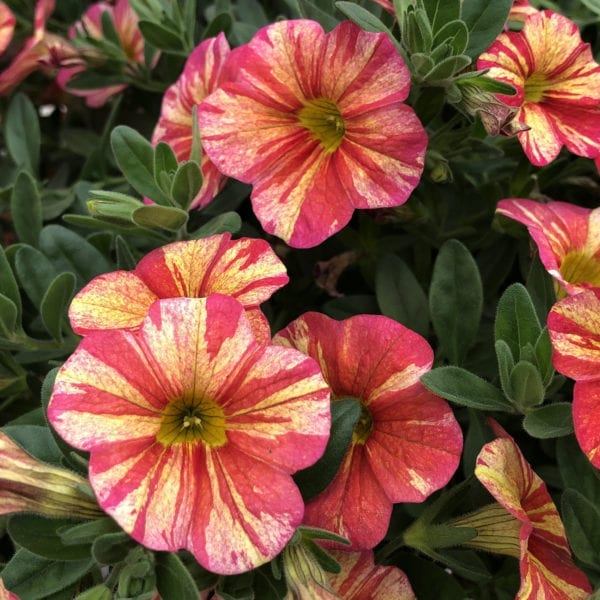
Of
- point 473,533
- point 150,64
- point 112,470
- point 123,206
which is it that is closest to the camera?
point 112,470

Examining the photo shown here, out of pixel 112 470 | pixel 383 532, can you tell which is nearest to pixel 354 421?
pixel 383 532

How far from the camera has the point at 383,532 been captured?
2.31 ft

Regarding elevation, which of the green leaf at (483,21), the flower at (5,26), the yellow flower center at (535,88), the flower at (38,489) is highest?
the green leaf at (483,21)

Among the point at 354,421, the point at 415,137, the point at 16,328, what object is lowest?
the point at 16,328

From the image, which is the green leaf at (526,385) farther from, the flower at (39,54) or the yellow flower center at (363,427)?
the flower at (39,54)

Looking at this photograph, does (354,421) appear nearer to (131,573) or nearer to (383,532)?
(383,532)

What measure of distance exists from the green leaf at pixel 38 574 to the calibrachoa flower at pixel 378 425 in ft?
0.71

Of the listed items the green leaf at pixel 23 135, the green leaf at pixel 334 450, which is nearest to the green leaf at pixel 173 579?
the green leaf at pixel 334 450

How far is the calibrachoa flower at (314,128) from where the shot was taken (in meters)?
0.80

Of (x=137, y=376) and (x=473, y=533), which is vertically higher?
(x=137, y=376)

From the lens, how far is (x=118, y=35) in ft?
3.96

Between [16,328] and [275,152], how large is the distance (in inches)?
14.0

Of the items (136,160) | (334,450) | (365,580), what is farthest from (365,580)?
(136,160)

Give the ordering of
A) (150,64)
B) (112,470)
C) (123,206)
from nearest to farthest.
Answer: (112,470) < (123,206) < (150,64)
